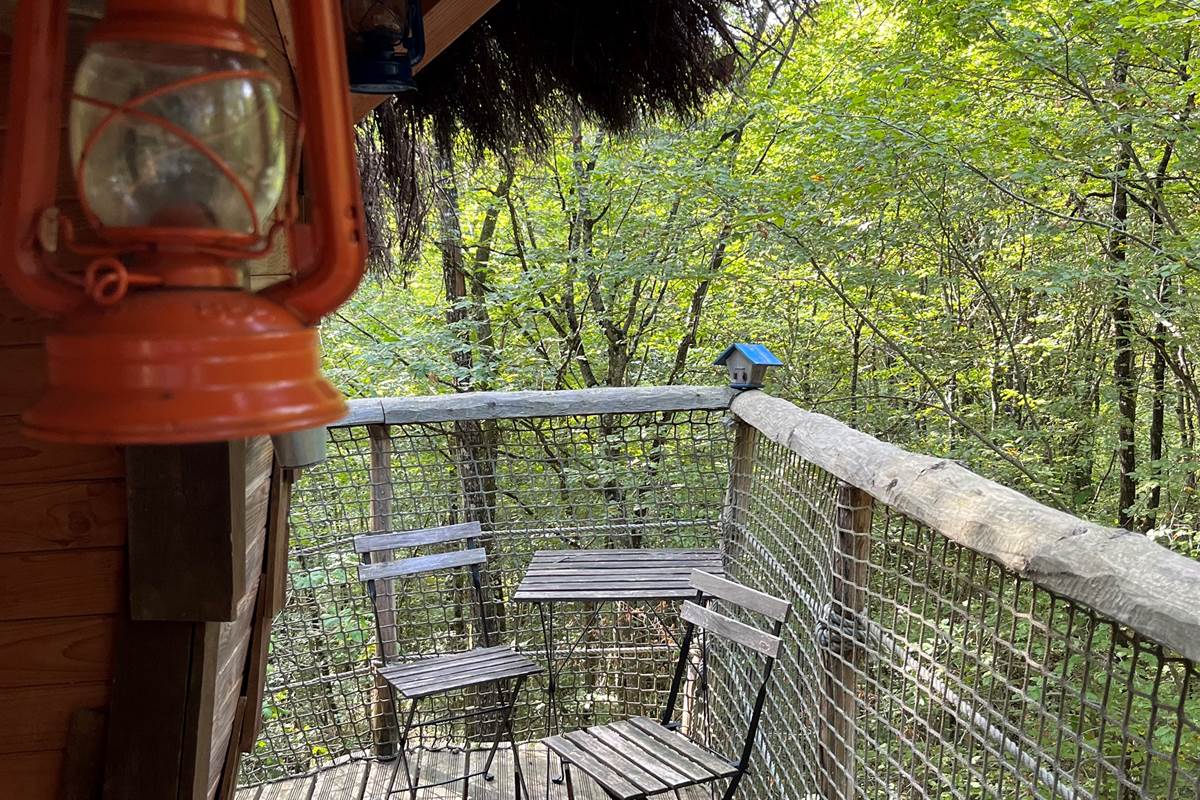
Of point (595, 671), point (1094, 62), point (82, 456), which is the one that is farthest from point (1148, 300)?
point (82, 456)

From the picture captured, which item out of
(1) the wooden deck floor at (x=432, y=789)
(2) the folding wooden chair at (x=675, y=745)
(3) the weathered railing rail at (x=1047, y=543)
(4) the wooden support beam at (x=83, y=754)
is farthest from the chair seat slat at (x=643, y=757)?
(4) the wooden support beam at (x=83, y=754)

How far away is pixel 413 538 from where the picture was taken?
144 inches

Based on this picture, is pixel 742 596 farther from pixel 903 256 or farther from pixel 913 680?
pixel 903 256

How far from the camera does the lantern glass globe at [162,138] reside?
53 centimetres

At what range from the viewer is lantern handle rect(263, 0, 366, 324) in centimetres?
55

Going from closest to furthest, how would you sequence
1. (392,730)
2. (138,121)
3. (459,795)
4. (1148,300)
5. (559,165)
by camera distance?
(138,121)
(459,795)
(392,730)
(1148,300)
(559,165)

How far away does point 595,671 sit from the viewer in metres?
4.42

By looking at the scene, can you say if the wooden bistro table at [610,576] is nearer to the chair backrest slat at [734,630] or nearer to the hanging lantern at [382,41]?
the chair backrest slat at [734,630]

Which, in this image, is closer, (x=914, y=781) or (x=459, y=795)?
(x=914, y=781)

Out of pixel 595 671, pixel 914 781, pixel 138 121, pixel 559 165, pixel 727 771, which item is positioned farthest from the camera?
pixel 559 165

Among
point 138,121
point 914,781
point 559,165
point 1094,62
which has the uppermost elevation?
point 1094,62

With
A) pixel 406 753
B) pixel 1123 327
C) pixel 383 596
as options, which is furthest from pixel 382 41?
pixel 1123 327

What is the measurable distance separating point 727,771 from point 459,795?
1.35m

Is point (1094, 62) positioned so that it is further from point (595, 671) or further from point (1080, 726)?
point (1080, 726)
